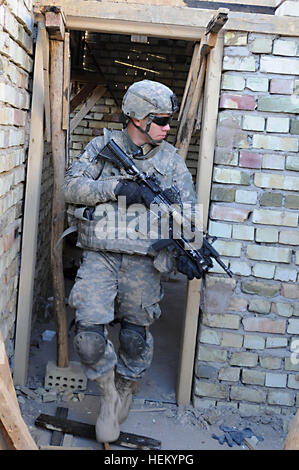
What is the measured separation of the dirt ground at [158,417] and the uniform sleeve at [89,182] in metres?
1.43

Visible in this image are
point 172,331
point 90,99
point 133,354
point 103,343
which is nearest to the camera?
point 103,343

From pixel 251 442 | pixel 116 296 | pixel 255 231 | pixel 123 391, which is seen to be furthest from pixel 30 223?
pixel 251 442

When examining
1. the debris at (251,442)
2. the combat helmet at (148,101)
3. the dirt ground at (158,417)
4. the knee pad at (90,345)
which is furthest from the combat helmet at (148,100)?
the debris at (251,442)

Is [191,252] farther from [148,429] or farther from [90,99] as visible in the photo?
[90,99]

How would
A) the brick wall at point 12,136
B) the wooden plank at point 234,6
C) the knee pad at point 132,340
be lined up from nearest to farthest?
1. the brick wall at point 12,136
2. the knee pad at point 132,340
3. the wooden plank at point 234,6

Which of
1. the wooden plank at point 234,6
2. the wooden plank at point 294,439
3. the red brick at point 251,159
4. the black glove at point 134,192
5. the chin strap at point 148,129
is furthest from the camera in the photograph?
the wooden plank at point 234,6

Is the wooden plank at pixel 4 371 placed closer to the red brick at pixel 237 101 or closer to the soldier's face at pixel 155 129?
the soldier's face at pixel 155 129

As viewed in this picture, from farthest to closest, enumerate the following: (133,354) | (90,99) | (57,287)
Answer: (90,99)
(57,287)
(133,354)

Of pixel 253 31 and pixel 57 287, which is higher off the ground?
pixel 253 31

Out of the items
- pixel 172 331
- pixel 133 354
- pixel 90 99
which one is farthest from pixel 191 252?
pixel 90 99

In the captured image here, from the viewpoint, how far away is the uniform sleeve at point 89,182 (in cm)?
294

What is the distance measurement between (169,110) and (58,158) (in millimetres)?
942

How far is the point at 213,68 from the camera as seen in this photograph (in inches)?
131

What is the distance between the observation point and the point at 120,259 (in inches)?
123
